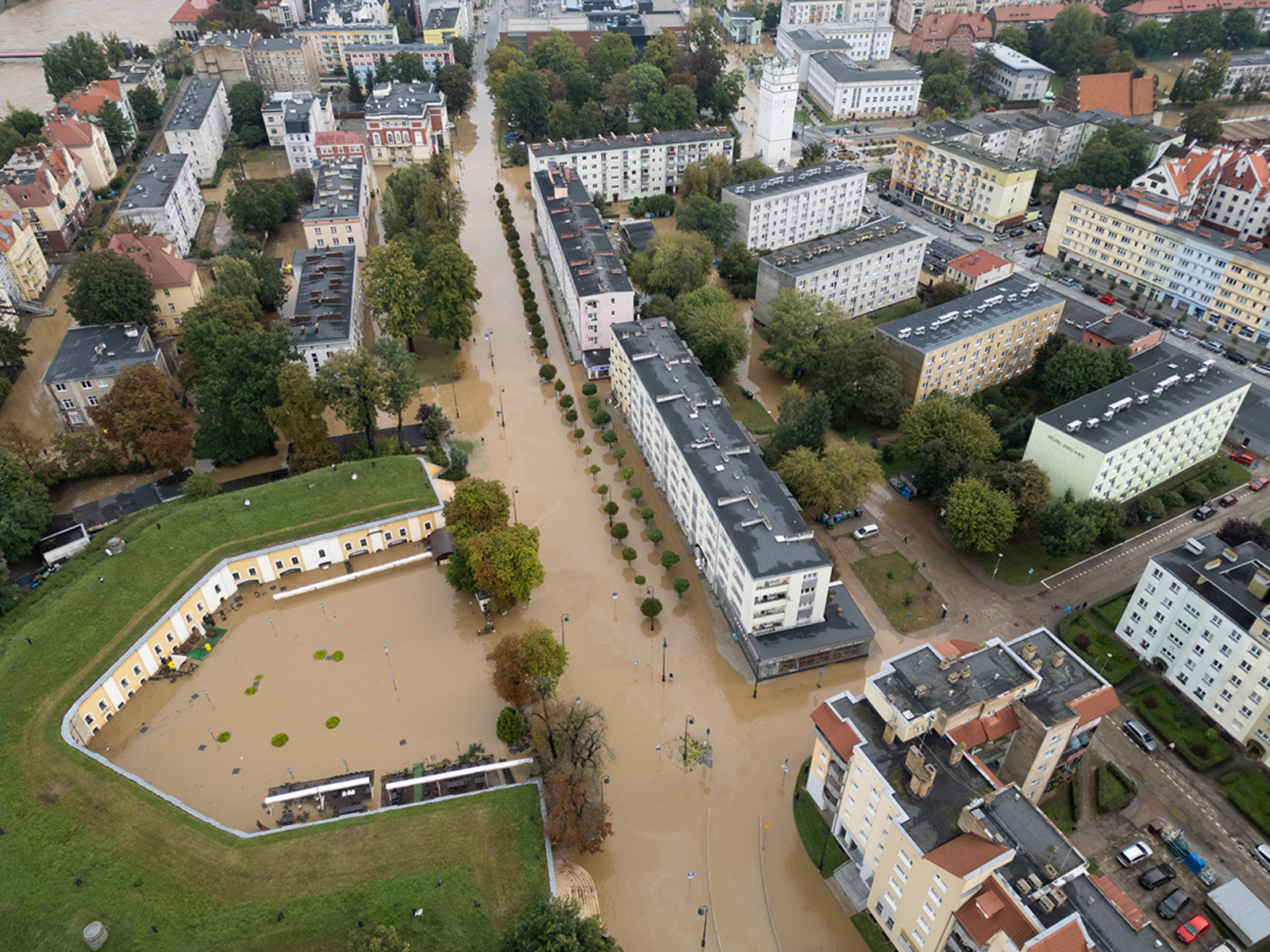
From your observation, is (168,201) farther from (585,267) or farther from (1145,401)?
(1145,401)

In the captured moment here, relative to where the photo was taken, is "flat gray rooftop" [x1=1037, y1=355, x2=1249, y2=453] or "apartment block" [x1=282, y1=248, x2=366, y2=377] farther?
"apartment block" [x1=282, y1=248, x2=366, y2=377]

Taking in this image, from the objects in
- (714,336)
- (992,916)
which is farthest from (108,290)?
(992,916)

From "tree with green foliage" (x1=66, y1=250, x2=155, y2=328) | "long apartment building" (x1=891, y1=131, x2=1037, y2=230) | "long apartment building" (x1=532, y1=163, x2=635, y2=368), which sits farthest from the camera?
"long apartment building" (x1=891, y1=131, x2=1037, y2=230)

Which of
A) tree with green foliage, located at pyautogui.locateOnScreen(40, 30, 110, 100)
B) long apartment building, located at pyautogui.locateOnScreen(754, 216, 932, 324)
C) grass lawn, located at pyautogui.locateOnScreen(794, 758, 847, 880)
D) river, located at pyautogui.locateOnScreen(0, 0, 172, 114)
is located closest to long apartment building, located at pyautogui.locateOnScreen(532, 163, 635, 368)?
long apartment building, located at pyautogui.locateOnScreen(754, 216, 932, 324)

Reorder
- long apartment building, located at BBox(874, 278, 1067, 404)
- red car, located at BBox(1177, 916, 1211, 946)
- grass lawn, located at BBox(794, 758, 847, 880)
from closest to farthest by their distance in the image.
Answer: red car, located at BBox(1177, 916, 1211, 946)
grass lawn, located at BBox(794, 758, 847, 880)
long apartment building, located at BBox(874, 278, 1067, 404)

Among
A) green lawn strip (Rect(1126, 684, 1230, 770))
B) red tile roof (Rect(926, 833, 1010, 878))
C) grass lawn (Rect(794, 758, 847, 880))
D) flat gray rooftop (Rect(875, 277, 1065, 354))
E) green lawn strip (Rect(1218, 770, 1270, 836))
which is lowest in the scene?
grass lawn (Rect(794, 758, 847, 880))

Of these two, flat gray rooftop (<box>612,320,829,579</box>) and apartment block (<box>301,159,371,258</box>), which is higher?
apartment block (<box>301,159,371,258</box>)

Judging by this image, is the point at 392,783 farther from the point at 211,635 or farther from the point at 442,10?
the point at 442,10

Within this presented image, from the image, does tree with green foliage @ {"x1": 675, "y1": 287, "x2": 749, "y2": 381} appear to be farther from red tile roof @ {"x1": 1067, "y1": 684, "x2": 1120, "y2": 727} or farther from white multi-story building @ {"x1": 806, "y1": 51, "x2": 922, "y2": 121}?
white multi-story building @ {"x1": 806, "y1": 51, "x2": 922, "y2": 121}

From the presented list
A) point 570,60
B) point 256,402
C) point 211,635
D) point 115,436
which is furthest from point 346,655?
point 570,60
